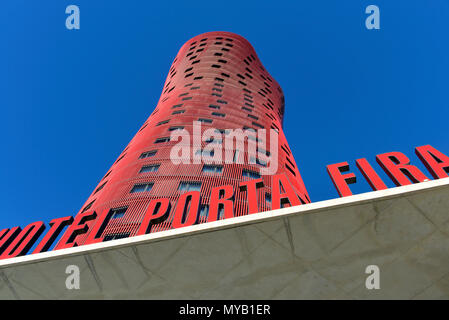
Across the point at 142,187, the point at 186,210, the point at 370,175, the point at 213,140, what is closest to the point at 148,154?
the point at 142,187

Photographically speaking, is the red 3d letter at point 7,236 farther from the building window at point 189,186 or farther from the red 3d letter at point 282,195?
the building window at point 189,186

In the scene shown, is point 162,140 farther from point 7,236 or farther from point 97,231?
point 97,231

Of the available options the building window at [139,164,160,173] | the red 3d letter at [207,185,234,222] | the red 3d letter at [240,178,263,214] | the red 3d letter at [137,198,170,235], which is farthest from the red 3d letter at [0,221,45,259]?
the building window at [139,164,160,173]

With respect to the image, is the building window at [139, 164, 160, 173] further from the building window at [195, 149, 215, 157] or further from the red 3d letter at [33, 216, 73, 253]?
the red 3d letter at [33, 216, 73, 253]

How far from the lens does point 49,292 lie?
1468 cm

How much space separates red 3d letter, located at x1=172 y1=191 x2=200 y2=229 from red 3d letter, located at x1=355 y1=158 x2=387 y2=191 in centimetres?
672

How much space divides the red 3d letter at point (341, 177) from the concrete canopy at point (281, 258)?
2437 millimetres

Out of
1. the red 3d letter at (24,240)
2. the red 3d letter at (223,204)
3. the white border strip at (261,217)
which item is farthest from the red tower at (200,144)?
the white border strip at (261,217)

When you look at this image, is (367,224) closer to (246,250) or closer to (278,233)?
(278,233)

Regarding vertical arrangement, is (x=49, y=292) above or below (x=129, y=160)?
below

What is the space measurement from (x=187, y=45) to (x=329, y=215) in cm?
5841

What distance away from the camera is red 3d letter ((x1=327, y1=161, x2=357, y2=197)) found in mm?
15577
